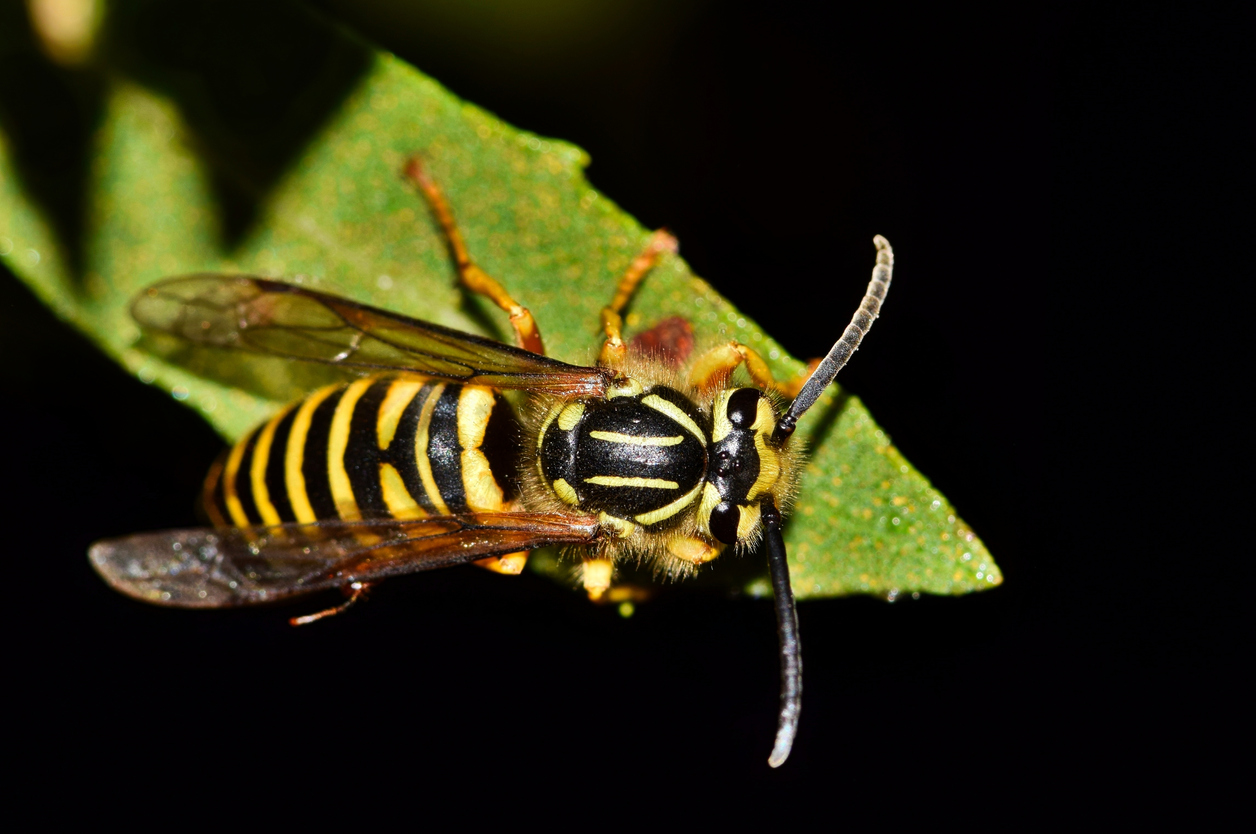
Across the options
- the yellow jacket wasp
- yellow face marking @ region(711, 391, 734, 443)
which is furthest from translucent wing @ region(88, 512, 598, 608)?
yellow face marking @ region(711, 391, 734, 443)

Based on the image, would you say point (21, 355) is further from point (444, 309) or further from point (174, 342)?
point (444, 309)

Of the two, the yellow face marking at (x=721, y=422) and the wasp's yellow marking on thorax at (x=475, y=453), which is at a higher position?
the yellow face marking at (x=721, y=422)

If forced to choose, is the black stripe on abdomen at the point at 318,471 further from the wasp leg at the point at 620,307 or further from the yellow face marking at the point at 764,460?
the yellow face marking at the point at 764,460

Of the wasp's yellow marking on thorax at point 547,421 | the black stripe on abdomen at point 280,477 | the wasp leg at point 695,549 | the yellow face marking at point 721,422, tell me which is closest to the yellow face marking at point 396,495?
the black stripe on abdomen at point 280,477

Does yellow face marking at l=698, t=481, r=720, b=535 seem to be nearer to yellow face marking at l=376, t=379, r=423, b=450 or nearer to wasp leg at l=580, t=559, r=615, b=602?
wasp leg at l=580, t=559, r=615, b=602

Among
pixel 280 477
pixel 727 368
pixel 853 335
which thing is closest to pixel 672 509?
pixel 727 368

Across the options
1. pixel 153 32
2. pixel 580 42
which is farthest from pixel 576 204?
pixel 153 32
